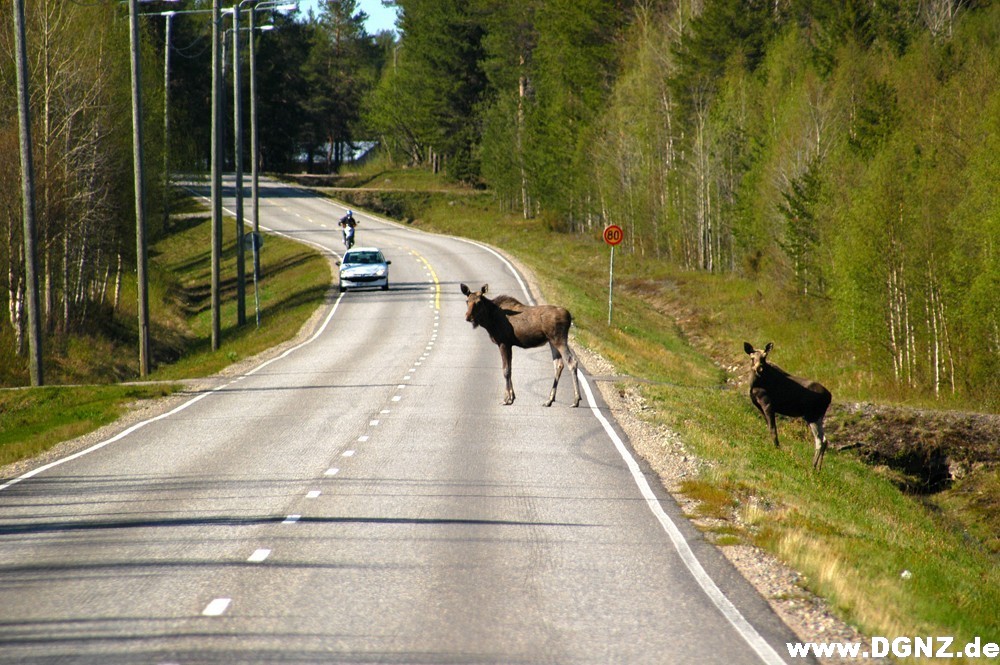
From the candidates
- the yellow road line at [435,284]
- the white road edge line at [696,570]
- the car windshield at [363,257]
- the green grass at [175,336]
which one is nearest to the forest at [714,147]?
the green grass at [175,336]

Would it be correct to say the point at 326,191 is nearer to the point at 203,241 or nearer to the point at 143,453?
the point at 203,241

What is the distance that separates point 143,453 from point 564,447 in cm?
673

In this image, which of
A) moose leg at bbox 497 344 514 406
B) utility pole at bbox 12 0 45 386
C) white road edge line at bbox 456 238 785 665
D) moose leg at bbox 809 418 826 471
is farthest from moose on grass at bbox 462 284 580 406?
utility pole at bbox 12 0 45 386

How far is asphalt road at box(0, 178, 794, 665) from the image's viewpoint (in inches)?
313

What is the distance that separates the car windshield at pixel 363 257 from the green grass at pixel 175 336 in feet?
6.28

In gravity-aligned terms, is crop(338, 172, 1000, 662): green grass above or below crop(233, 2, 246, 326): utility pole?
below

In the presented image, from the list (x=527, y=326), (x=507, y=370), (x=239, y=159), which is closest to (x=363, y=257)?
(x=239, y=159)

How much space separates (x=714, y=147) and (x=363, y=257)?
21.5m

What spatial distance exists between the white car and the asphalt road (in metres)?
24.3

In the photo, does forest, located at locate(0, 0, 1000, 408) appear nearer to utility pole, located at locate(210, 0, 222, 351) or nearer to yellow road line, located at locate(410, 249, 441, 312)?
utility pole, located at locate(210, 0, 222, 351)

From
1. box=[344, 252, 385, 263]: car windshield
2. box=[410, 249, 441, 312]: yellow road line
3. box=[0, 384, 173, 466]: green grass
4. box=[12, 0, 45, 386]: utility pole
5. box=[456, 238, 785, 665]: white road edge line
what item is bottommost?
box=[0, 384, 173, 466]: green grass

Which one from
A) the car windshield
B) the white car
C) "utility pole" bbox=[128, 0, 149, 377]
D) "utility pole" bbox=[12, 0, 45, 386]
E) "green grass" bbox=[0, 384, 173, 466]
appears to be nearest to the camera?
"green grass" bbox=[0, 384, 173, 466]

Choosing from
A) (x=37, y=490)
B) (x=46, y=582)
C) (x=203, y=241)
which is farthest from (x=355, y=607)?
(x=203, y=241)

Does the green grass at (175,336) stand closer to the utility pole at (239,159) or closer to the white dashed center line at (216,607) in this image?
the utility pole at (239,159)
